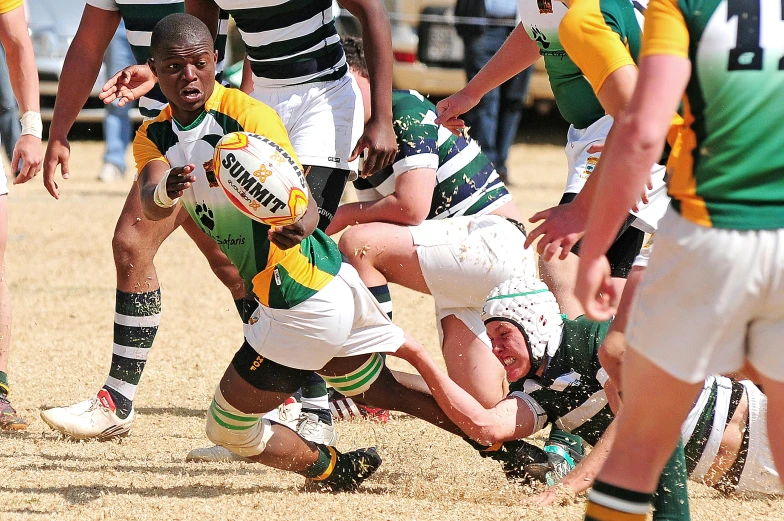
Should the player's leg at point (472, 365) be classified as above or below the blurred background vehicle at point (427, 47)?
above

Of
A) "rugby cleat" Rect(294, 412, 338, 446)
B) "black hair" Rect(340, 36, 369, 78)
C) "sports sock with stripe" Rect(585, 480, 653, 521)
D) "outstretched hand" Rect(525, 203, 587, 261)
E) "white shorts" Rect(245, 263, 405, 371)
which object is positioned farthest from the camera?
"black hair" Rect(340, 36, 369, 78)

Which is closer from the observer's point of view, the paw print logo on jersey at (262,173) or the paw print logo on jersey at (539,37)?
the paw print logo on jersey at (262,173)

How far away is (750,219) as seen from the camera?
216 cm

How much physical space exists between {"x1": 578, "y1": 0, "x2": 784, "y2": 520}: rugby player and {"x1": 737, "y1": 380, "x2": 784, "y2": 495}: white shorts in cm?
145

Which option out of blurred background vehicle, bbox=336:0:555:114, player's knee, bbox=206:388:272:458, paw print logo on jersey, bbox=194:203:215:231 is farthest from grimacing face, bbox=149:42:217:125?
blurred background vehicle, bbox=336:0:555:114

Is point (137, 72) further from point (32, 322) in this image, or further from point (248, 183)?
point (32, 322)

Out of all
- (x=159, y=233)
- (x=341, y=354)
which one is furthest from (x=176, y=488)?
(x=159, y=233)

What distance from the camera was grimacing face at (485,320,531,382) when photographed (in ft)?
12.4

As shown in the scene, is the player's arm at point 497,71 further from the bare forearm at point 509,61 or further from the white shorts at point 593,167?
the white shorts at point 593,167

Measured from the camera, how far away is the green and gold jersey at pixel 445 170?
451cm

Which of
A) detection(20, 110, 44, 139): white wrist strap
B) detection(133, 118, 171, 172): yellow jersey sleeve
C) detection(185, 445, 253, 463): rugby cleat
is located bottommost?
detection(185, 445, 253, 463): rugby cleat

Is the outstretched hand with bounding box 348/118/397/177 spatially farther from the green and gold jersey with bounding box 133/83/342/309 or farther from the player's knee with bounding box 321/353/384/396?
the player's knee with bounding box 321/353/384/396

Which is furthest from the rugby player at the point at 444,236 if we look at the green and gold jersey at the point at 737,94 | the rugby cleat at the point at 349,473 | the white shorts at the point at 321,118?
the green and gold jersey at the point at 737,94

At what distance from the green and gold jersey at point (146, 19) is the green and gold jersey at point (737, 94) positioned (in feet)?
8.29
